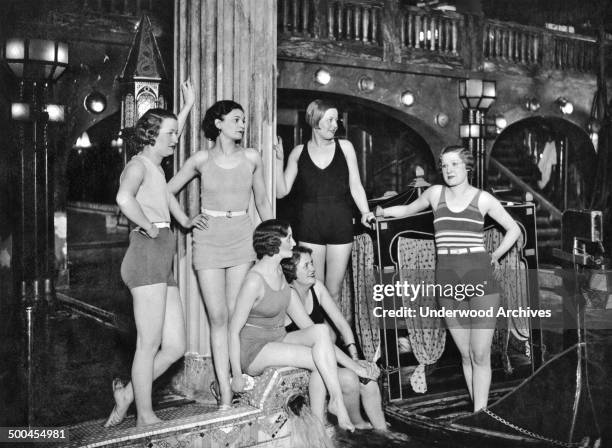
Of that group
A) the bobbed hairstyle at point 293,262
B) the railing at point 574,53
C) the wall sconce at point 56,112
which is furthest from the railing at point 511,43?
the bobbed hairstyle at point 293,262

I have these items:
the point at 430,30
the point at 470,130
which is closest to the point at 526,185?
the point at 470,130

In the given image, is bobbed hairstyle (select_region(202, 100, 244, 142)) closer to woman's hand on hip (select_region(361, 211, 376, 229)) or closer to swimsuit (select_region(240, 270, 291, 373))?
swimsuit (select_region(240, 270, 291, 373))

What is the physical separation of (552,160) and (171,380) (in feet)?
40.3

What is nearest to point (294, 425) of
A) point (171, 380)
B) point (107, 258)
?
point (171, 380)

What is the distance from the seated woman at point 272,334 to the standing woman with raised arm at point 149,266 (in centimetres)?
32

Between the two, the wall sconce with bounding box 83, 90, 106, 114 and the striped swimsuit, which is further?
the wall sconce with bounding box 83, 90, 106, 114

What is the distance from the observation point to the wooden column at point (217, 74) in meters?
4.38

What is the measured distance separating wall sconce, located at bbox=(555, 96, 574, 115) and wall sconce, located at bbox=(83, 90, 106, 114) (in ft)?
28.0

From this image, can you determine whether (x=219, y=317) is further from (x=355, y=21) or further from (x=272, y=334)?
(x=355, y=21)

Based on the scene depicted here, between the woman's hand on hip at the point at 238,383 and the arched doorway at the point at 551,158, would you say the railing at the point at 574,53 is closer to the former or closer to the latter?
the arched doorway at the point at 551,158

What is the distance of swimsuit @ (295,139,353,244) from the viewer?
14.6ft

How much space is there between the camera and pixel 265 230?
3852 mm

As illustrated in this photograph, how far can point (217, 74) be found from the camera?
4.39m

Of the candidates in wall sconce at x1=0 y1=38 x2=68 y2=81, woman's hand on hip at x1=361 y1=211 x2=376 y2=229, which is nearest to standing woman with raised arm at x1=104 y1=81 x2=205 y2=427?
woman's hand on hip at x1=361 y1=211 x2=376 y2=229
